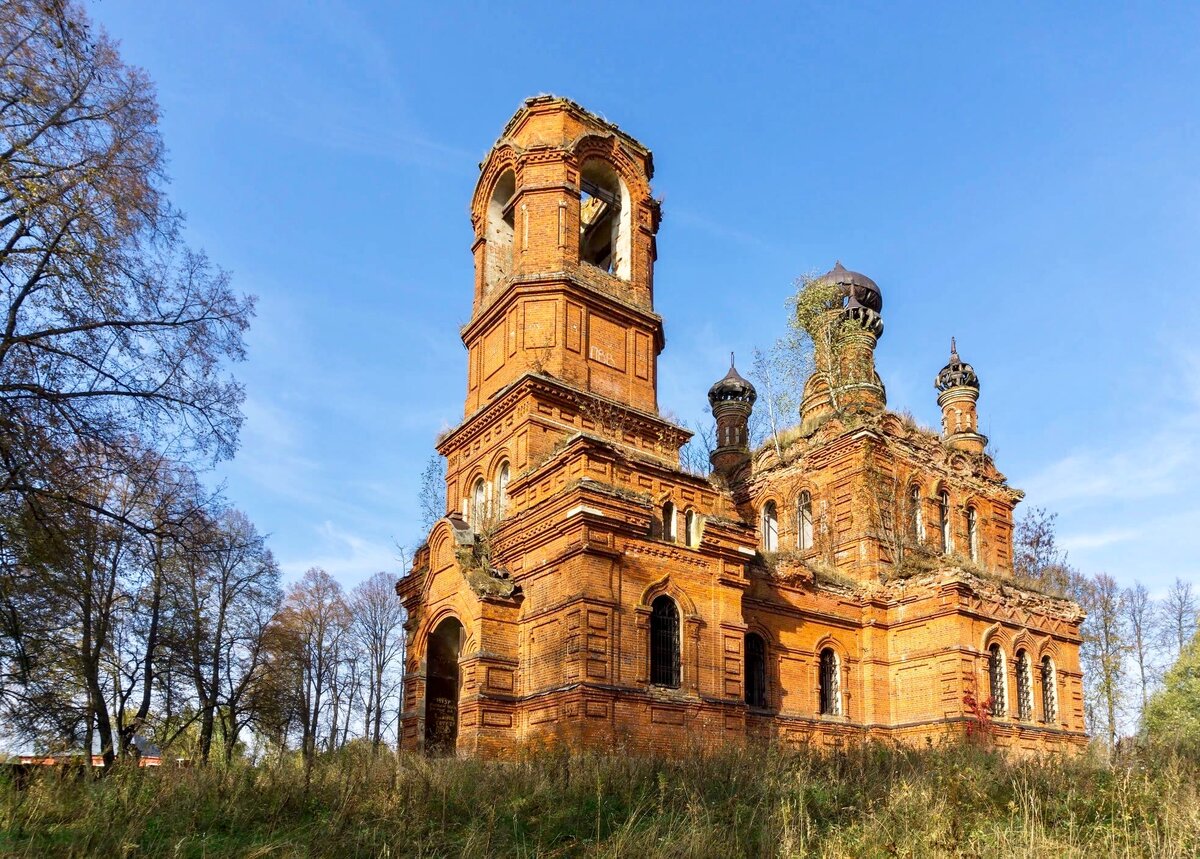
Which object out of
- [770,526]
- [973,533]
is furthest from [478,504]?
[973,533]

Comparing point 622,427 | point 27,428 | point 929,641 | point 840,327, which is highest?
point 840,327

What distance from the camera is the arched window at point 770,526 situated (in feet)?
87.6

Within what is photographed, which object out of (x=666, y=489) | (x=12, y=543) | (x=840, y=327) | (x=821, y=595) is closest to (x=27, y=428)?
(x=12, y=543)

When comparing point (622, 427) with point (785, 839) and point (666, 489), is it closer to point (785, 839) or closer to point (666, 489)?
point (666, 489)

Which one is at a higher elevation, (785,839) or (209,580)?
(209,580)

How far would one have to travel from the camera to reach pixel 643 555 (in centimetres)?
1634

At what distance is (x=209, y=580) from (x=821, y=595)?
18134mm

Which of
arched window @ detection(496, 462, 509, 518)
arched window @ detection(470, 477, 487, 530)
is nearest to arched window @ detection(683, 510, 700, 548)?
arched window @ detection(496, 462, 509, 518)

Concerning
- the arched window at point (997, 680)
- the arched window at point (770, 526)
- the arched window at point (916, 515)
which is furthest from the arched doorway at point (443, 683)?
the arched window at point (916, 515)

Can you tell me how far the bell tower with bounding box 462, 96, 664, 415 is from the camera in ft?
64.5

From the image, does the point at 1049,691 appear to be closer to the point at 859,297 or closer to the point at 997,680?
the point at 997,680

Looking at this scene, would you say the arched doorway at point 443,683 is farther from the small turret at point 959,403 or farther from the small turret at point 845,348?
the small turret at point 959,403

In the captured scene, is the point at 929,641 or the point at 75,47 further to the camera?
the point at 929,641

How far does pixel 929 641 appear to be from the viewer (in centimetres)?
2105
